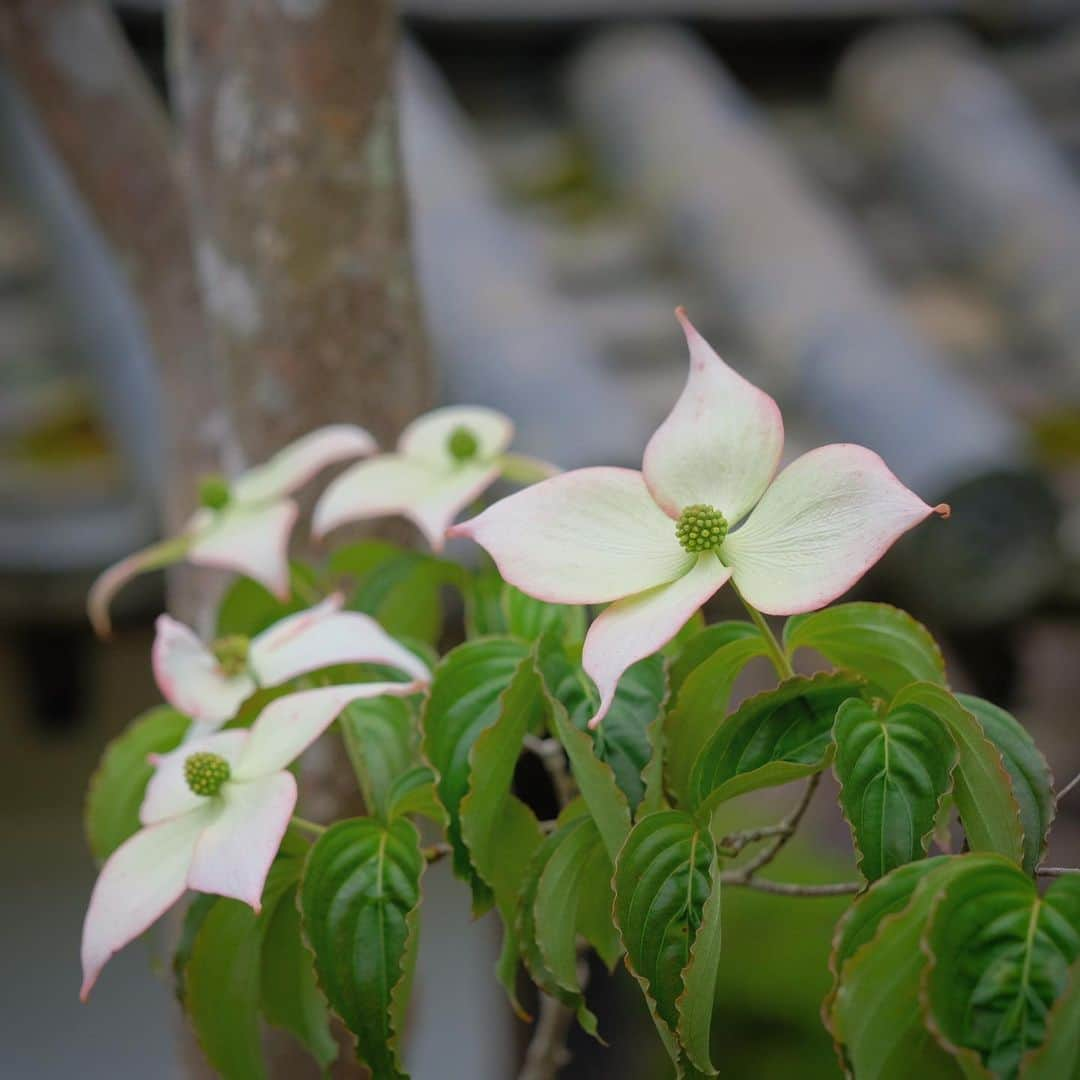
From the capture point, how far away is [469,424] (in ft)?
2.54

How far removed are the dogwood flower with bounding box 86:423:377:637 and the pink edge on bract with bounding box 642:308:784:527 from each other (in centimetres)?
24

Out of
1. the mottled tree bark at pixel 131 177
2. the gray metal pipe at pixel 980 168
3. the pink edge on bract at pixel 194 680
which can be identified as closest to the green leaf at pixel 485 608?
the pink edge on bract at pixel 194 680

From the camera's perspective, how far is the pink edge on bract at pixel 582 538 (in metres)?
0.53

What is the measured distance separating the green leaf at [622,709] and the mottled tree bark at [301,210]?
1.36 feet

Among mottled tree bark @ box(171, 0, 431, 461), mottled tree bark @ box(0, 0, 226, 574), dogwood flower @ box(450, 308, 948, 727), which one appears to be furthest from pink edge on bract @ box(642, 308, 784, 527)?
mottled tree bark @ box(0, 0, 226, 574)

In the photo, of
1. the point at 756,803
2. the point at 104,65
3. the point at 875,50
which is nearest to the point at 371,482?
the point at 104,65

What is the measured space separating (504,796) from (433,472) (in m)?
0.22

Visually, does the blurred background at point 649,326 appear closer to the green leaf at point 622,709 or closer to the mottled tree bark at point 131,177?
the mottled tree bark at point 131,177

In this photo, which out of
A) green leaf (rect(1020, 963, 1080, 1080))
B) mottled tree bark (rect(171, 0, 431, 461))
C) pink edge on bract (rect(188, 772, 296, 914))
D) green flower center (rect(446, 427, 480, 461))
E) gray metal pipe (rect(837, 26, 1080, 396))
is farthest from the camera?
gray metal pipe (rect(837, 26, 1080, 396))

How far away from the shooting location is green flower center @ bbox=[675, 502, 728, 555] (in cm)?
53

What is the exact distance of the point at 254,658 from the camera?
65 cm

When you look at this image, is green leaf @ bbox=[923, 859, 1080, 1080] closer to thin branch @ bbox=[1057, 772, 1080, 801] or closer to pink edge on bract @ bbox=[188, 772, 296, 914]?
thin branch @ bbox=[1057, 772, 1080, 801]

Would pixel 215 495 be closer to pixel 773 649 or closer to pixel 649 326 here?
pixel 773 649

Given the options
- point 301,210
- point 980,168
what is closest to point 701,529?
point 301,210
